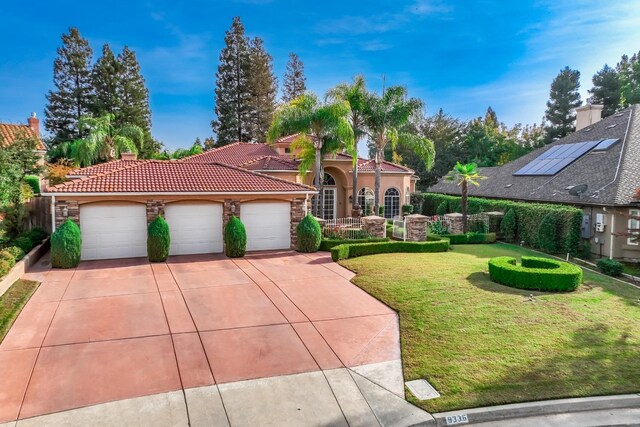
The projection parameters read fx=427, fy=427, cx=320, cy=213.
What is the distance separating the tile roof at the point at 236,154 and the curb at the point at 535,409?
75.9 ft

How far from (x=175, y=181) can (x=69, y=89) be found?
114 ft

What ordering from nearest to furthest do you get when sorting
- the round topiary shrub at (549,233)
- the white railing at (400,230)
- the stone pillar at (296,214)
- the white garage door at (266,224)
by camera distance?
the white garage door at (266,224) < the round topiary shrub at (549,233) < the stone pillar at (296,214) < the white railing at (400,230)

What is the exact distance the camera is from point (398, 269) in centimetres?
1440

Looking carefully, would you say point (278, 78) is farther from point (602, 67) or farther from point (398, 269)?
point (398, 269)

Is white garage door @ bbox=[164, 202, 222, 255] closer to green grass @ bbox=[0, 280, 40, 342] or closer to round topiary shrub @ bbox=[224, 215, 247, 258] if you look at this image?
round topiary shrub @ bbox=[224, 215, 247, 258]

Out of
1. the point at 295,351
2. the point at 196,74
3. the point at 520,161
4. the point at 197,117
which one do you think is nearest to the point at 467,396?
the point at 295,351

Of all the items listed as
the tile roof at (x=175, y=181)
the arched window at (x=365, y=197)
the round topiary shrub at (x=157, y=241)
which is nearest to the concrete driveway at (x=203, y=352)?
the round topiary shrub at (x=157, y=241)

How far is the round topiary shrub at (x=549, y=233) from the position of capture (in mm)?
18531

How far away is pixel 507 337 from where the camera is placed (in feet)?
29.3

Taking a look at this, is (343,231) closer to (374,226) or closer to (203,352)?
(374,226)

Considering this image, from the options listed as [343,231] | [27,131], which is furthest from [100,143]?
[343,231]

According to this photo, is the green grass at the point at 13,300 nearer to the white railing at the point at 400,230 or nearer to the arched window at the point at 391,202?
the white railing at the point at 400,230

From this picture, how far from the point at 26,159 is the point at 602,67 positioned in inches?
2112

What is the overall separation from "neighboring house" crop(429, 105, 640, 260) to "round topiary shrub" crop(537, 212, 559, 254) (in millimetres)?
1103
